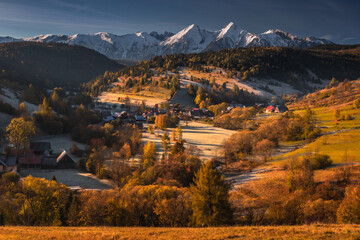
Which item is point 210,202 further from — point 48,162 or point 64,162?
point 48,162

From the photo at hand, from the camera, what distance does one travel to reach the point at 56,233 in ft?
54.3

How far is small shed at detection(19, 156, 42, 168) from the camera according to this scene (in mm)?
45625

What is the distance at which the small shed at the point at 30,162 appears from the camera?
45.6 meters

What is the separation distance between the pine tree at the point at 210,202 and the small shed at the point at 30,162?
122 feet

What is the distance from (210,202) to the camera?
21.5 meters

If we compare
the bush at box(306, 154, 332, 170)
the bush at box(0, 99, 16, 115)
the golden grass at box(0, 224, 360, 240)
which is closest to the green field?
the bush at box(306, 154, 332, 170)

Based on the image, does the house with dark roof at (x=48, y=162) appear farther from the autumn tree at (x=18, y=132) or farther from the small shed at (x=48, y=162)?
the autumn tree at (x=18, y=132)

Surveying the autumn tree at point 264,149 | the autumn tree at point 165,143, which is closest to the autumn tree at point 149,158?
the autumn tree at point 165,143

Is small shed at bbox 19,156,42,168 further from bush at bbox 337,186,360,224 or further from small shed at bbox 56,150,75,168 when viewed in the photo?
bush at bbox 337,186,360,224

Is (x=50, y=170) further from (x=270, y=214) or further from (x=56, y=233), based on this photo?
(x=270, y=214)

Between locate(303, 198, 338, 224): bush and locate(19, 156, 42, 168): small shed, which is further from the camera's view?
locate(19, 156, 42, 168): small shed

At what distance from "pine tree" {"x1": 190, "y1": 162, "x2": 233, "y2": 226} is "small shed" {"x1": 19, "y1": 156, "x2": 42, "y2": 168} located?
37.3 meters

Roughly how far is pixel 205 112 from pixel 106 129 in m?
67.8

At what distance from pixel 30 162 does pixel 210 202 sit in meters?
39.6
